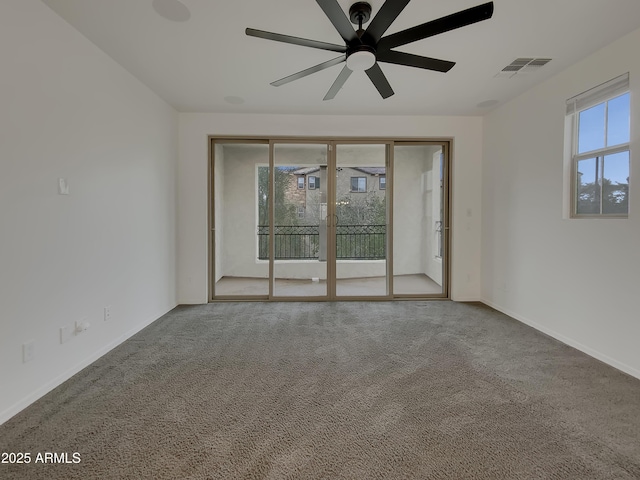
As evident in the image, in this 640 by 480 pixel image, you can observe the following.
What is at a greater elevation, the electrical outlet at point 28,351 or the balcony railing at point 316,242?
the balcony railing at point 316,242

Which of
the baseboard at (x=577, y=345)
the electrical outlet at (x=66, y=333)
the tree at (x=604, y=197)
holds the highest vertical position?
the tree at (x=604, y=197)

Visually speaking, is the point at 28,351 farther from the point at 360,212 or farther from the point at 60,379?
the point at 360,212

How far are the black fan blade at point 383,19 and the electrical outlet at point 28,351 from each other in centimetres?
289

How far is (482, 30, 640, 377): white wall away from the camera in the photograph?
2.28 meters

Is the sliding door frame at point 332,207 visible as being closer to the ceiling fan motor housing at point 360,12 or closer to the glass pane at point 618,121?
the glass pane at point 618,121

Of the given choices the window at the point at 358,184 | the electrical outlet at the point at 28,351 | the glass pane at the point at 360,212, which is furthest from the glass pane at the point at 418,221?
the electrical outlet at the point at 28,351

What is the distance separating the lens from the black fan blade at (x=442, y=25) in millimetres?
1525

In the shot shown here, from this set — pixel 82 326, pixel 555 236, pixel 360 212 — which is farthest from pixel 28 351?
pixel 555 236

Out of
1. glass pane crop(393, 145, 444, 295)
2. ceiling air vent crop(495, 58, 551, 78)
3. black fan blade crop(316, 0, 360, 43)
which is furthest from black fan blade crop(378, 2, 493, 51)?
glass pane crop(393, 145, 444, 295)

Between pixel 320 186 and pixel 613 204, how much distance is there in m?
3.18

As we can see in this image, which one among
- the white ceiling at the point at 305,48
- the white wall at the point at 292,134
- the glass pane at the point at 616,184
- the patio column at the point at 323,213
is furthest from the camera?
the patio column at the point at 323,213

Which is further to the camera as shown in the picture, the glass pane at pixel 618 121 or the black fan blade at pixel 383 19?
the glass pane at pixel 618 121

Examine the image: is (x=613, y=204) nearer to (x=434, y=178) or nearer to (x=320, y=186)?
(x=434, y=178)

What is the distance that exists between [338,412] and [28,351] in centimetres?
200
